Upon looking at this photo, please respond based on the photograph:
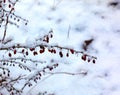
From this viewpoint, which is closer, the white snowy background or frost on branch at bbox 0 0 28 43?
frost on branch at bbox 0 0 28 43

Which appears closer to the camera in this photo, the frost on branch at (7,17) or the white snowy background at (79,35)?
the frost on branch at (7,17)

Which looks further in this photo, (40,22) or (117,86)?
(40,22)

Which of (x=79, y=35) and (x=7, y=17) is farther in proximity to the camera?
(x=79, y=35)

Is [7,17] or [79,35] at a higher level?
[7,17]

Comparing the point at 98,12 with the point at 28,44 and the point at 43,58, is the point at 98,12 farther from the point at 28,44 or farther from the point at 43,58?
the point at 28,44

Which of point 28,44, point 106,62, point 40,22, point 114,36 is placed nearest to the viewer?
point 28,44

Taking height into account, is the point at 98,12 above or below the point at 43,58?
→ above

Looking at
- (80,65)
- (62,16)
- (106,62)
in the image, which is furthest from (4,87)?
(62,16)

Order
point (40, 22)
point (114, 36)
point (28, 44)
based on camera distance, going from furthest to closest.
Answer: point (40, 22)
point (114, 36)
point (28, 44)
